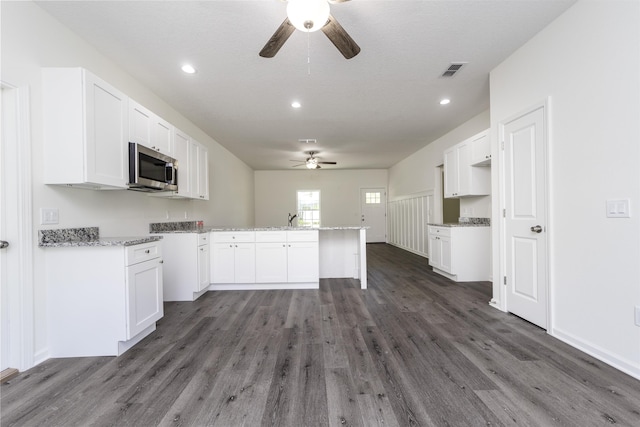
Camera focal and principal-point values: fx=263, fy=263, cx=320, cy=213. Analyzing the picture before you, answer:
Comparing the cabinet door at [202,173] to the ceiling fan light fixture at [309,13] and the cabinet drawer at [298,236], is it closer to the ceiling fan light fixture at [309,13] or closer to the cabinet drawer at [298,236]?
the cabinet drawer at [298,236]

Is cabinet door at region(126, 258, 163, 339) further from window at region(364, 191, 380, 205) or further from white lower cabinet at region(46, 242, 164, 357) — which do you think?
window at region(364, 191, 380, 205)

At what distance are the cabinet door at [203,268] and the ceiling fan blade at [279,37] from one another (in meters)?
2.48

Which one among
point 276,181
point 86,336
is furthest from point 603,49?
point 276,181

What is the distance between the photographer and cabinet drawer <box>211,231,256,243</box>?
145 inches

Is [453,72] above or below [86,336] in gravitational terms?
above

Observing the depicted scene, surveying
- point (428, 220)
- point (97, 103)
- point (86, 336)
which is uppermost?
point (97, 103)

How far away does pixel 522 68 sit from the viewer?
2564mm

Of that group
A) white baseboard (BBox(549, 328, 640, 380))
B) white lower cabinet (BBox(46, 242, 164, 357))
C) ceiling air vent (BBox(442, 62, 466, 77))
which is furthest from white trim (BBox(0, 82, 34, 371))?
white baseboard (BBox(549, 328, 640, 380))

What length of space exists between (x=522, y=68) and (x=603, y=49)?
29.3 inches

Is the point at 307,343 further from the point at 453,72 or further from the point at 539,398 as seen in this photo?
the point at 453,72

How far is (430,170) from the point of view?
596cm

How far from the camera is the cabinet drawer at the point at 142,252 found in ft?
6.83

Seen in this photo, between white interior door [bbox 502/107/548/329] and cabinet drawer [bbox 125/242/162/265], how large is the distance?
351 cm

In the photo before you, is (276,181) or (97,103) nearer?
(97,103)
